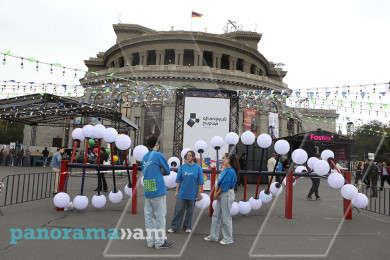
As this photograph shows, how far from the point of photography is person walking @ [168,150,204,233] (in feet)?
19.1

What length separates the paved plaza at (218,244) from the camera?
448cm

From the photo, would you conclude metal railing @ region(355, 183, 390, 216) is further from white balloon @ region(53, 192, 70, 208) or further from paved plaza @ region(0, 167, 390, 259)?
white balloon @ region(53, 192, 70, 208)

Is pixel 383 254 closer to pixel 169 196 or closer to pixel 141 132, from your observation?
pixel 169 196

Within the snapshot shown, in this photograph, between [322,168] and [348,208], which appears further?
[348,208]

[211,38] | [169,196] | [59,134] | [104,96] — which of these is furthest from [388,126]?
[59,134]

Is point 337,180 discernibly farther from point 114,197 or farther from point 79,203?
point 79,203

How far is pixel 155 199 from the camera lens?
4.84m

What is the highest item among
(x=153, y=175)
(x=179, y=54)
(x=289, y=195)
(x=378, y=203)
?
(x=179, y=54)

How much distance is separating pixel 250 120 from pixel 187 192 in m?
29.2

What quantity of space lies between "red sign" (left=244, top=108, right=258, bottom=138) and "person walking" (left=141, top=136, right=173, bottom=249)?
29.3m

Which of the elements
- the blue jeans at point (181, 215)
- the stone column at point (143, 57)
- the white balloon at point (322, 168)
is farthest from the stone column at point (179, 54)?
the blue jeans at point (181, 215)

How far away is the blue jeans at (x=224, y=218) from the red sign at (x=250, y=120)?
2870 cm

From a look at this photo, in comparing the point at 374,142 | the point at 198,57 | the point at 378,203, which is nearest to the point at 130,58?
the point at 198,57

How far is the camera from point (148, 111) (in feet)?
108
